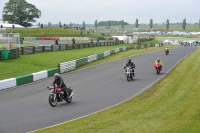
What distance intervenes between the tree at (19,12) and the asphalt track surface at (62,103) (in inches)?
3913

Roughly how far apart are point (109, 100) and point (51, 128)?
6430mm

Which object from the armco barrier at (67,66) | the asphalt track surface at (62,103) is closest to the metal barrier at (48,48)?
the armco barrier at (67,66)

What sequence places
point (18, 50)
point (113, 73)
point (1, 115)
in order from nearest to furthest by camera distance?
point (1, 115)
point (113, 73)
point (18, 50)

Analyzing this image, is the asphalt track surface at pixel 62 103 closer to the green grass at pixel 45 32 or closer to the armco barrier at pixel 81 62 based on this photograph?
the armco barrier at pixel 81 62

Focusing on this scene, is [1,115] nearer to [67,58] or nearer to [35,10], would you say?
[67,58]

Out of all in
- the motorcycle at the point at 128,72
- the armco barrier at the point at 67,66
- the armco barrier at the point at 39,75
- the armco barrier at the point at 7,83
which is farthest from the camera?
the armco barrier at the point at 67,66

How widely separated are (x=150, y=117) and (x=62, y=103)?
19.2 ft

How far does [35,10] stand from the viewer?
5069 inches

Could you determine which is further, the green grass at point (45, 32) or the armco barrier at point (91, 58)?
the green grass at point (45, 32)

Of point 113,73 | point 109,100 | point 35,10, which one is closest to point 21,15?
point 35,10

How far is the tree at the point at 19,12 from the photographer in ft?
404

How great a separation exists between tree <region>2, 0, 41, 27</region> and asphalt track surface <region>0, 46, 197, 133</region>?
99.4 metres

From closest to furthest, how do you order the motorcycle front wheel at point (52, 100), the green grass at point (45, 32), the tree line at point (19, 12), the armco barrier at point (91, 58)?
the motorcycle front wheel at point (52, 100) < the armco barrier at point (91, 58) < the green grass at point (45, 32) < the tree line at point (19, 12)

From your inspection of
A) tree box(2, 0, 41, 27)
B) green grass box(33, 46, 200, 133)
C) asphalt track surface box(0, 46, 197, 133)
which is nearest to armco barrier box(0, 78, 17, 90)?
asphalt track surface box(0, 46, 197, 133)
